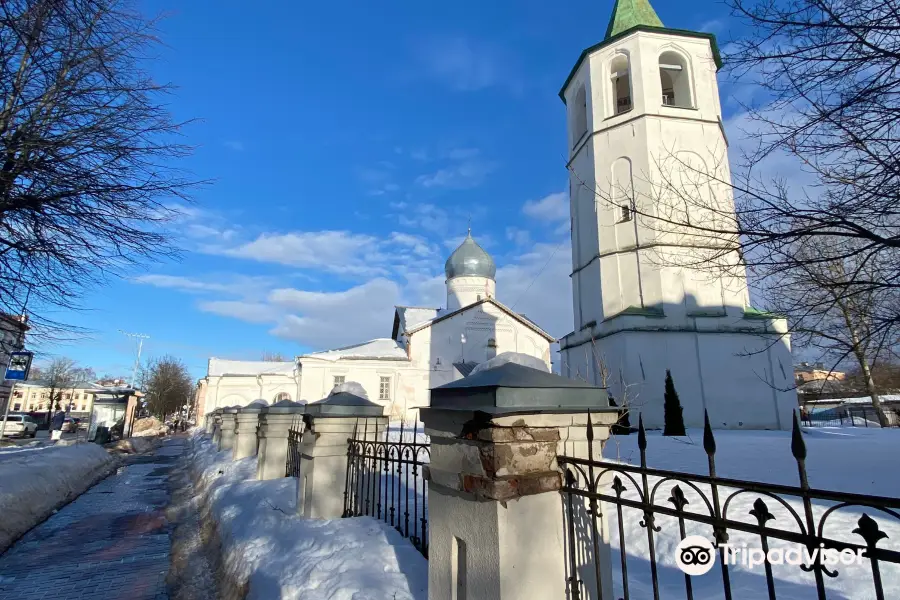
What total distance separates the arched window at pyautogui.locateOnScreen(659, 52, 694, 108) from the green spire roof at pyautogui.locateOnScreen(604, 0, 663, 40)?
63.9 inches

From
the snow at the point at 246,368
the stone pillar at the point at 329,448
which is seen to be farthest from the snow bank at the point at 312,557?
the snow at the point at 246,368

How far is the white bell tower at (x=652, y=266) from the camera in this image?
16500 millimetres

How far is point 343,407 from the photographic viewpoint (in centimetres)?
554

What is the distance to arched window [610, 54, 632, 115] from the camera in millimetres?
19219

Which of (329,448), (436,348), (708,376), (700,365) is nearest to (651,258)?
(700,365)

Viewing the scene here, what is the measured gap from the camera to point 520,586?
93.4 inches

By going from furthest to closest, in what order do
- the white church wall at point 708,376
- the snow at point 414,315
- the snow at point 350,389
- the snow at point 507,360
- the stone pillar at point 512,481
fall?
the snow at point 414,315, the white church wall at point 708,376, the snow at point 350,389, the snow at point 507,360, the stone pillar at point 512,481

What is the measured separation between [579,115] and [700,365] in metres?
12.0

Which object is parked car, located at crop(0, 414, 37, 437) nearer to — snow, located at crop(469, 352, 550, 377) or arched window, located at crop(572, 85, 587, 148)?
arched window, located at crop(572, 85, 587, 148)

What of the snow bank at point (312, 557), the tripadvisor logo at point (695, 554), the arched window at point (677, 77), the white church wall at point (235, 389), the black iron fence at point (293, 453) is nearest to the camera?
the tripadvisor logo at point (695, 554)

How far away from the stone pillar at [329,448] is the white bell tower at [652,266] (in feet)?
36.9

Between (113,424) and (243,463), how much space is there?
71.9 ft

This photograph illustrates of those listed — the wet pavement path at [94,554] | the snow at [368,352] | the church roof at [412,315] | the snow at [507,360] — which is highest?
the church roof at [412,315]

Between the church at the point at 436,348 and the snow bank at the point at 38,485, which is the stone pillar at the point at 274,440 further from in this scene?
the church at the point at 436,348
